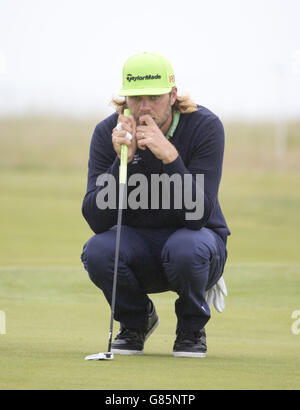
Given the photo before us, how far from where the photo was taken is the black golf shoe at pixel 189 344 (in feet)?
14.7

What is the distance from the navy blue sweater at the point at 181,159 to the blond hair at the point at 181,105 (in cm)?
3

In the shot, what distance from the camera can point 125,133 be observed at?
4.38 m

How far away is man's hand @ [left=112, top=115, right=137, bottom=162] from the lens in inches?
172

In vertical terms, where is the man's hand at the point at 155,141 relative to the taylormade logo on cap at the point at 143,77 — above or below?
below

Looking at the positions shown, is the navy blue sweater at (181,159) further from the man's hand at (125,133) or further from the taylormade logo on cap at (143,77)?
the taylormade logo on cap at (143,77)

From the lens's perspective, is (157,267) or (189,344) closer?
(189,344)

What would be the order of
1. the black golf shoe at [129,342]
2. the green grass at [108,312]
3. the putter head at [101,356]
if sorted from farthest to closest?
the black golf shoe at [129,342], the putter head at [101,356], the green grass at [108,312]

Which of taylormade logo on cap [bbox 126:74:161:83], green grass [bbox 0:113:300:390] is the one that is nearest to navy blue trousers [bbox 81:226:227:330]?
green grass [bbox 0:113:300:390]

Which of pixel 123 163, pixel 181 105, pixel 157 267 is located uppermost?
pixel 181 105

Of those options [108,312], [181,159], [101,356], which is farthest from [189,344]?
[108,312]

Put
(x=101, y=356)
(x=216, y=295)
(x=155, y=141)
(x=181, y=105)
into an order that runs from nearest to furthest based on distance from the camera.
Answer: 1. (x=101, y=356)
2. (x=155, y=141)
3. (x=181, y=105)
4. (x=216, y=295)

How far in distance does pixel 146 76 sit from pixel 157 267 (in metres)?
0.89

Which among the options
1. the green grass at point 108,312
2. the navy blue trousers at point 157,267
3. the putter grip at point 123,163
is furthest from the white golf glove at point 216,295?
the putter grip at point 123,163

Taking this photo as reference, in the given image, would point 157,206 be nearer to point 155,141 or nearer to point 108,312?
point 155,141
